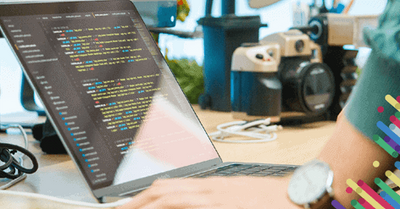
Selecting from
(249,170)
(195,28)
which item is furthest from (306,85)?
(195,28)

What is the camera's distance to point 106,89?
502 millimetres

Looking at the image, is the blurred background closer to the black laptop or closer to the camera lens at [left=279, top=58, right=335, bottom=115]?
the camera lens at [left=279, top=58, right=335, bottom=115]

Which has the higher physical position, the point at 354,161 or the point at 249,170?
the point at 354,161

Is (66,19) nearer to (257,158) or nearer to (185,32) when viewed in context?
(257,158)

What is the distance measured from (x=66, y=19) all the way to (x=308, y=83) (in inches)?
20.9

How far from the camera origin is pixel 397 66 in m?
0.29

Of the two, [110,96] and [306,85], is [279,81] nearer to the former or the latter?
[306,85]

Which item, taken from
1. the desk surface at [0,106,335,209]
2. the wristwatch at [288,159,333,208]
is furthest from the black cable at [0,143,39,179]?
the wristwatch at [288,159,333,208]

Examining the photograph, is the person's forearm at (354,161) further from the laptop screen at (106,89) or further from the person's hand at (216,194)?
the laptop screen at (106,89)

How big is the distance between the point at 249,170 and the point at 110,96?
19 cm

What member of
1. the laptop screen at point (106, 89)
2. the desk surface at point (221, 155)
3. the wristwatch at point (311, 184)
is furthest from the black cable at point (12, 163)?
the wristwatch at point (311, 184)

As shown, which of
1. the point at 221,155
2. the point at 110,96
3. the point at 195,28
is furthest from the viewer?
the point at 195,28

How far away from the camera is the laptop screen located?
45cm

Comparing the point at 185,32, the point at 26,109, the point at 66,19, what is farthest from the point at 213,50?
the point at 66,19
